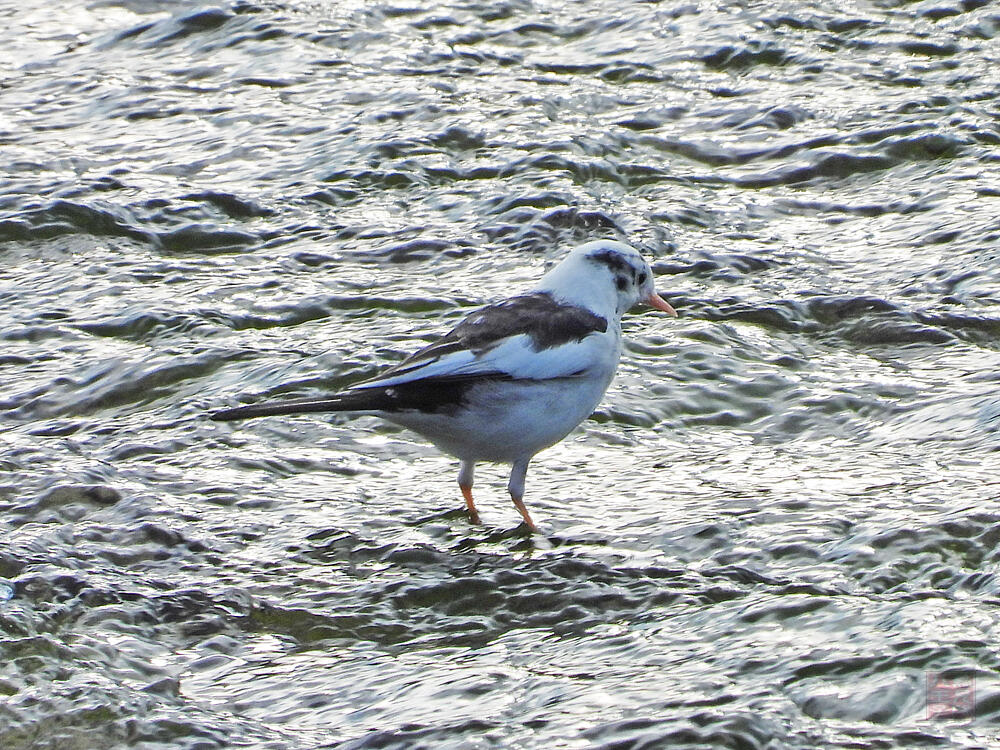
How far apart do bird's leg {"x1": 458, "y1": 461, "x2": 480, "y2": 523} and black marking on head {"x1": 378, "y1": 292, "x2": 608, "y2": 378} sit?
1.70 ft

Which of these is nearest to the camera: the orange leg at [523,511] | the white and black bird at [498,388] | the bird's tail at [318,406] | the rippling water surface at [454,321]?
the rippling water surface at [454,321]

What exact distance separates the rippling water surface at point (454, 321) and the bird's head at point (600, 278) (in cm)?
54

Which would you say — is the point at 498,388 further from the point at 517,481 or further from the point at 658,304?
the point at 658,304

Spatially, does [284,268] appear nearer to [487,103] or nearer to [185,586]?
[487,103]

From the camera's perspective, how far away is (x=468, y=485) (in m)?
6.54

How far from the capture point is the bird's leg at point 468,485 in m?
6.47

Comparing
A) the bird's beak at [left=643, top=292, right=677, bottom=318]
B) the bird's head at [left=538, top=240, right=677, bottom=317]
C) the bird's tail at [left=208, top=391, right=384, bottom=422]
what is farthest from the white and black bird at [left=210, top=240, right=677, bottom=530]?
the bird's beak at [left=643, top=292, right=677, bottom=318]

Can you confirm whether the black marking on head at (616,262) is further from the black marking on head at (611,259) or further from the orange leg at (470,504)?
the orange leg at (470,504)

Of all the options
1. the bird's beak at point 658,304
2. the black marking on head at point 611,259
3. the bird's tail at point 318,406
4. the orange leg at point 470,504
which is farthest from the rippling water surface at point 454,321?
the black marking on head at point 611,259

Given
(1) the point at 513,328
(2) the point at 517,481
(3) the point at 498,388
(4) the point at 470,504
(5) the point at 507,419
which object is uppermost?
(1) the point at 513,328

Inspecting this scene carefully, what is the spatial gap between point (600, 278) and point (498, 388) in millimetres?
1008

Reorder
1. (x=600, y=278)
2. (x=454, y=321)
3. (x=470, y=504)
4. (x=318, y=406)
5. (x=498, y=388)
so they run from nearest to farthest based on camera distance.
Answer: (x=318, y=406) < (x=498, y=388) < (x=470, y=504) < (x=600, y=278) < (x=454, y=321)

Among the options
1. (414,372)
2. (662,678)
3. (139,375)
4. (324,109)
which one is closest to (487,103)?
(324,109)

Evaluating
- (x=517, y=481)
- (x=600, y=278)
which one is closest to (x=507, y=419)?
(x=517, y=481)
